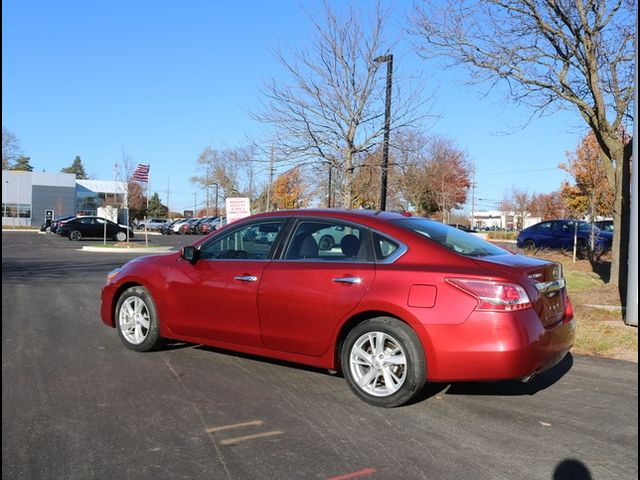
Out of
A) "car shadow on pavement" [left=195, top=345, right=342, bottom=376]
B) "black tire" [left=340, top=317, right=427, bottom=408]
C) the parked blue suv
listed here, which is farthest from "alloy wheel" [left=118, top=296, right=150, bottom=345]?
the parked blue suv

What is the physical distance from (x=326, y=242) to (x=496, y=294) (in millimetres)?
1549

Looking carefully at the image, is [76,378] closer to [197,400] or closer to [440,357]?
[197,400]

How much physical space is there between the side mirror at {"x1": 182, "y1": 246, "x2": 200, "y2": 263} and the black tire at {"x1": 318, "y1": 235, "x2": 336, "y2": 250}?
134cm

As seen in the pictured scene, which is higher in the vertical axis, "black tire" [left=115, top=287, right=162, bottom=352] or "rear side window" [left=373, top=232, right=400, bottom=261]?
"rear side window" [left=373, top=232, right=400, bottom=261]

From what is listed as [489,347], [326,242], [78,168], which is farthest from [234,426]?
[78,168]

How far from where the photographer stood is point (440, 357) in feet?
13.8

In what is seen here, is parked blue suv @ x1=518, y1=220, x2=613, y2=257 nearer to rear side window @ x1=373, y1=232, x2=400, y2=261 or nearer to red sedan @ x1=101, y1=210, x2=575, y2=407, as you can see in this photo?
red sedan @ x1=101, y1=210, x2=575, y2=407

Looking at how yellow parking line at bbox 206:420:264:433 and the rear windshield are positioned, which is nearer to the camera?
yellow parking line at bbox 206:420:264:433

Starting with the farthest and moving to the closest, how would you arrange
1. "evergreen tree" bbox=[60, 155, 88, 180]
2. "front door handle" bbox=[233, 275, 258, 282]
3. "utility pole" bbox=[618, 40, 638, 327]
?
"evergreen tree" bbox=[60, 155, 88, 180] < "utility pole" bbox=[618, 40, 638, 327] < "front door handle" bbox=[233, 275, 258, 282]

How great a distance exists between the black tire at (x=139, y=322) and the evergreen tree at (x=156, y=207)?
91.8 metres

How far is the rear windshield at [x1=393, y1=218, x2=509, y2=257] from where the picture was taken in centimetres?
470

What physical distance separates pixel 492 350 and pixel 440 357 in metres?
0.37

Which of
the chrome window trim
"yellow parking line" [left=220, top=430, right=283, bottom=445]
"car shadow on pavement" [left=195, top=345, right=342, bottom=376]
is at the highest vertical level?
the chrome window trim

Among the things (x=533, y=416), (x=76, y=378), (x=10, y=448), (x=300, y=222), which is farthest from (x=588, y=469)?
(x=76, y=378)
